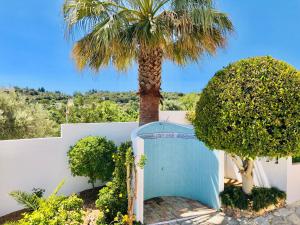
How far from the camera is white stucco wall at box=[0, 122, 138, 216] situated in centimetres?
1038

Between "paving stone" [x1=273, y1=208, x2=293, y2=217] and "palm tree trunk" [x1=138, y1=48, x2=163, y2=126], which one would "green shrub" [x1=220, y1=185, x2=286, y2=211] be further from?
"palm tree trunk" [x1=138, y1=48, x2=163, y2=126]

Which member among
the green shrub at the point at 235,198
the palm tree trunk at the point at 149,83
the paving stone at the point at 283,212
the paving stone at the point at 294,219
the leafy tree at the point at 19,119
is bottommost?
the paving stone at the point at 294,219

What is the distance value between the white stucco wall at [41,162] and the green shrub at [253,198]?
17.2 feet

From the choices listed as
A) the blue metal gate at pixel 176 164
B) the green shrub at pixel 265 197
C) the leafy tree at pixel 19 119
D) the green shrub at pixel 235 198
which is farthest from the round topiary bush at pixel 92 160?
the leafy tree at pixel 19 119

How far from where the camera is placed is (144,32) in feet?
33.9

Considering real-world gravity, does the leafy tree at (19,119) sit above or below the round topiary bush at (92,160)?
above

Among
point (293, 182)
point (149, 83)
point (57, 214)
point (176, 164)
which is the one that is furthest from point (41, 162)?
point (293, 182)

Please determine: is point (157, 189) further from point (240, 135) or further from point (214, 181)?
point (240, 135)

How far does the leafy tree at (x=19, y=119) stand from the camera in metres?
16.3

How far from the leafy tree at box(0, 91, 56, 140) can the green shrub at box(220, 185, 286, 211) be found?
38.4 feet

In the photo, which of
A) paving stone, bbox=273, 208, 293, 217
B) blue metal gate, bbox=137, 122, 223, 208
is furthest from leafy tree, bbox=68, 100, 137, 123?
paving stone, bbox=273, 208, 293, 217

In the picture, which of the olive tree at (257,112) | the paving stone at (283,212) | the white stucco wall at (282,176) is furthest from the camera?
the white stucco wall at (282,176)

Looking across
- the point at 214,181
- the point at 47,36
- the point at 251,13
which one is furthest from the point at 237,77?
the point at 47,36

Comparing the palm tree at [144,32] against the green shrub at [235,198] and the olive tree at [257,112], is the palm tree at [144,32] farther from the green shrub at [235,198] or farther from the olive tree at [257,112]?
the green shrub at [235,198]
